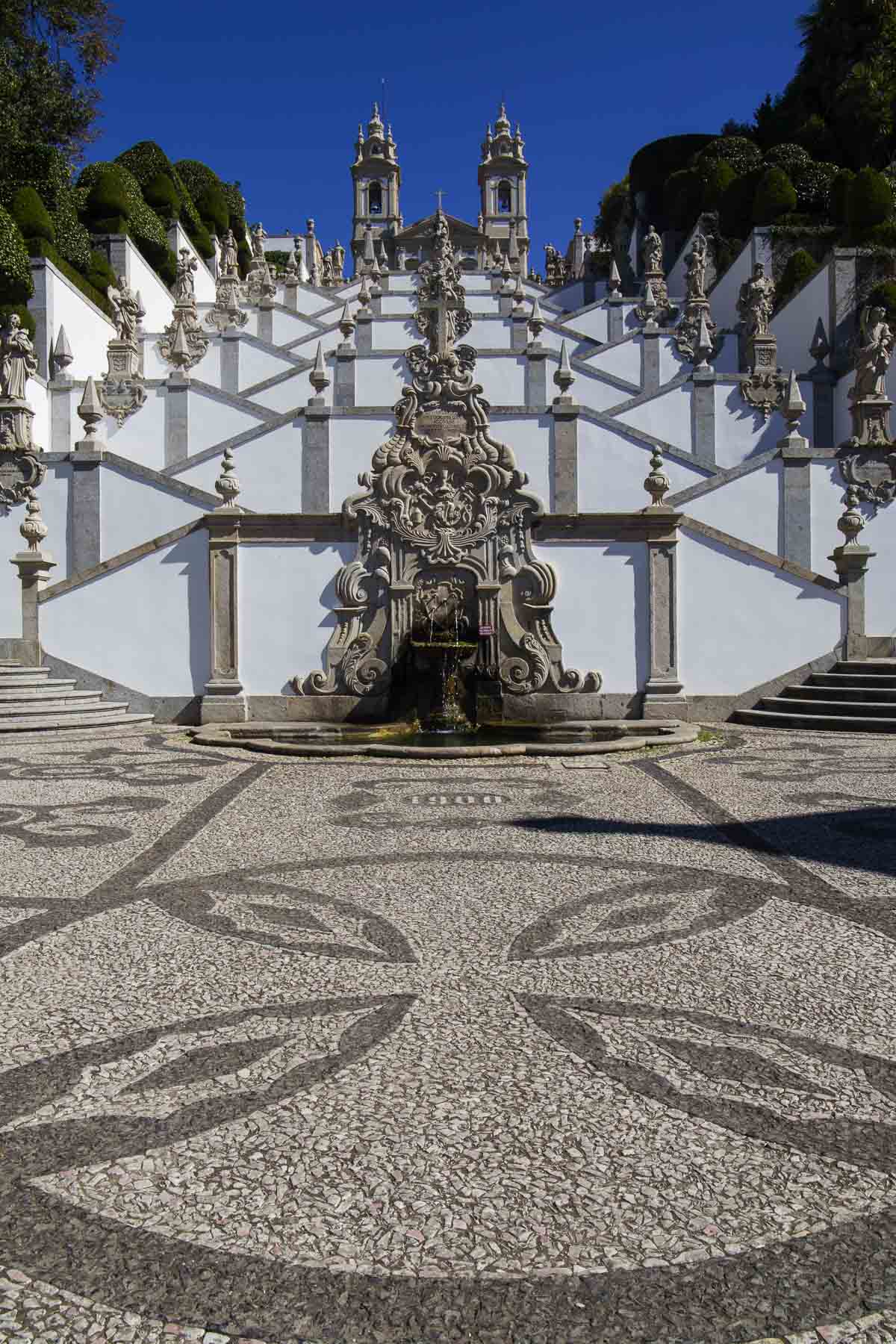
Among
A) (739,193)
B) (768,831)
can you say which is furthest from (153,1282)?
(739,193)

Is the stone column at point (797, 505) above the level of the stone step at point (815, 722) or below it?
above

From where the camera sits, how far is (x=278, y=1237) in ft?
5.24

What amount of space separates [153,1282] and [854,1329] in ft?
3.58

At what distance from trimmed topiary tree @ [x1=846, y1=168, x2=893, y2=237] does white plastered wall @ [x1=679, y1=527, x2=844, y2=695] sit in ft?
57.8

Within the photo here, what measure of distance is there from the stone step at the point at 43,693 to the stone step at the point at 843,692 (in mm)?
8704

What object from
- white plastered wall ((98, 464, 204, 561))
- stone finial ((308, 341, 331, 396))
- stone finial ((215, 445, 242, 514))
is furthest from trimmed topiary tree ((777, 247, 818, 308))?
stone finial ((215, 445, 242, 514))

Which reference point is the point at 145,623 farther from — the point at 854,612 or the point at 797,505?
the point at 797,505

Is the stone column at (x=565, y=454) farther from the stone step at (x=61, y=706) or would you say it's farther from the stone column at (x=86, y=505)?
the stone step at (x=61, y=706)

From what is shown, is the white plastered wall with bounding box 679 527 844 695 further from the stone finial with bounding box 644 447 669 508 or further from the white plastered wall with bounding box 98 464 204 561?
the white plastered wall with bounding box 98 464 204 561

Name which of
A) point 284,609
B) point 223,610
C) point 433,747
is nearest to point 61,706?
point 223,610

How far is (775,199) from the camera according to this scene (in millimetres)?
29031

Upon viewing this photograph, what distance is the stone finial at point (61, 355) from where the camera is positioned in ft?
65.9

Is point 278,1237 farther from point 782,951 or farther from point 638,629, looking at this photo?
point 638,629

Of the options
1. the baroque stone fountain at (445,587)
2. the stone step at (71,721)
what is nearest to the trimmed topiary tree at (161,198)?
the baroque stone fountain at (445,587)
